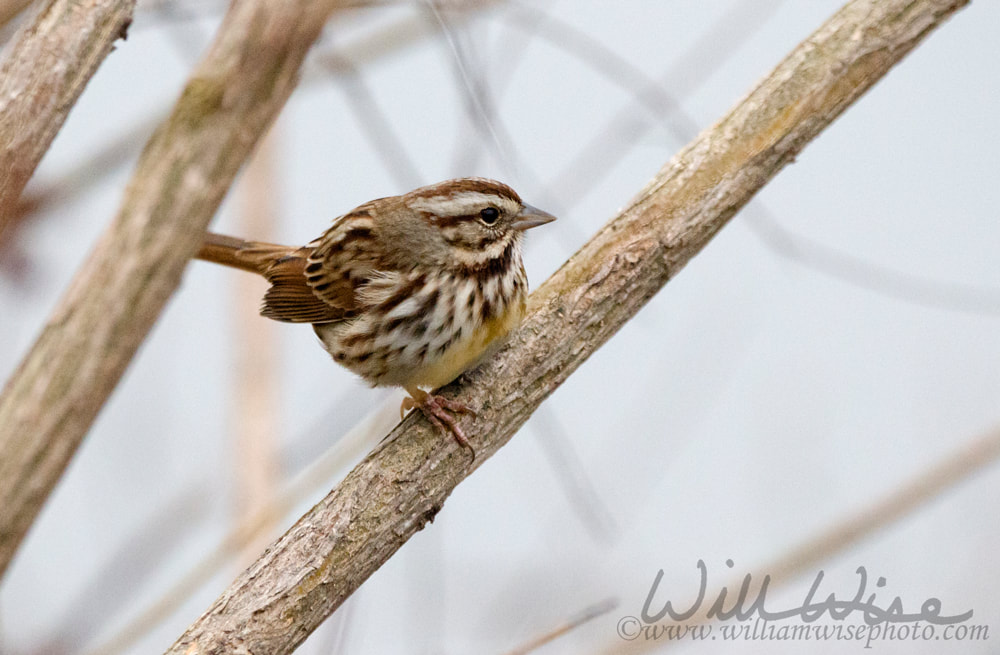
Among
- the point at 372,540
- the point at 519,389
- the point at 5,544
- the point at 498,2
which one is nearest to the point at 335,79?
the point at 498,2

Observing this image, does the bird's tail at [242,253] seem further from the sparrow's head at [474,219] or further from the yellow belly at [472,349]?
the yellow belly at [472,349]

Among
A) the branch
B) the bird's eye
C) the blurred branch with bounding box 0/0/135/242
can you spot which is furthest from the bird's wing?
the blurred branch with bounding box 0/0/135/242

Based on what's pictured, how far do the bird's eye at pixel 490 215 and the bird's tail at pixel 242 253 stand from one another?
3.52 feet

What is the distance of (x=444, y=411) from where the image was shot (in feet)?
10.9

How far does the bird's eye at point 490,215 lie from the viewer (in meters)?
3.96

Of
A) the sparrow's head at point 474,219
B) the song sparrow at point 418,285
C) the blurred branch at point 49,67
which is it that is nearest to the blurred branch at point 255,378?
the song sparrow at point 418,285

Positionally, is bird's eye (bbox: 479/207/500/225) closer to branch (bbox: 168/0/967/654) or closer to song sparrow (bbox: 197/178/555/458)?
song sparrow (bbox: 197/178/555/458)

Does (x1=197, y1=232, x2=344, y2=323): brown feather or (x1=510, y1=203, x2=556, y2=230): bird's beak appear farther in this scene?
(x1=197, y1=232, x2=344, y2=323): brown feather

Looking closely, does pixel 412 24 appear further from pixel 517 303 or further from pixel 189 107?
pixel 189 107

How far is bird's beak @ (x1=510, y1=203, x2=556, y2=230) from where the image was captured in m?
3.94

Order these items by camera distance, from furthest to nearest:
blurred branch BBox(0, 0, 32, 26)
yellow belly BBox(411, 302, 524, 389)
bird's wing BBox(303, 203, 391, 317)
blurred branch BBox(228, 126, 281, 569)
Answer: blurred branch BBox(228, 126, 281, 569)
bird's wing BBox(303, 203, 391, 317)
yellow belly BBox(411, 302, 524, 389)
blurred branch BBox(0, 0, 32, 26)

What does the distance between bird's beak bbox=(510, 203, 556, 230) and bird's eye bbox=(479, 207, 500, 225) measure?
7cm

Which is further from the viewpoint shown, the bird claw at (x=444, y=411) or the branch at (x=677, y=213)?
the branch at (x=677, y=213)

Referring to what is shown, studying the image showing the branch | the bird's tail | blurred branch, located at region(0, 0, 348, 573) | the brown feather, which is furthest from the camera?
the bird's tail
